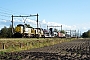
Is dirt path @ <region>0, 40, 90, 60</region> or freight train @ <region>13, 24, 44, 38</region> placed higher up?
freight train @ <region>13, 24, 44, 38</region>

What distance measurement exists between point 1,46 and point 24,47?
18.4 ft

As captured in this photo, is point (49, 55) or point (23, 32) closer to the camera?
point (49, 55)

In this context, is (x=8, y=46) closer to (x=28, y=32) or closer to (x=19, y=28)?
(x=19, y=28)

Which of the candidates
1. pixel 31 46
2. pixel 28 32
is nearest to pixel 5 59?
pixel 31 46

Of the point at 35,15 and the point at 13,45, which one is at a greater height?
the point at 35,15

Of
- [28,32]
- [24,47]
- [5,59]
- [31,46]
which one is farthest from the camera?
[28,32]

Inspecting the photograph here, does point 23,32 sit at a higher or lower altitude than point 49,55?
higher

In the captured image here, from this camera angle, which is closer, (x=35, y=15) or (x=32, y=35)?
(x=35, y=15)

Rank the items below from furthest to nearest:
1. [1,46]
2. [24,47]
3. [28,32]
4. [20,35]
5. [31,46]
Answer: [28,32]
[20,35]
[31,46]
[24,47]
[1,46]

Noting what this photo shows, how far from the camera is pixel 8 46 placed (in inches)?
1079

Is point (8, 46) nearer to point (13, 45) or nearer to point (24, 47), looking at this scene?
point (13, 45)

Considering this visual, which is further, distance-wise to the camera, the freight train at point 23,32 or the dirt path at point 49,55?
the freight train at point 23,32

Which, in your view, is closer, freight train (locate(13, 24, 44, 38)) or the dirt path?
the dirt path

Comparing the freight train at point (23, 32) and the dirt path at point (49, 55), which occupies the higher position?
the freight train at point (23, 32)
